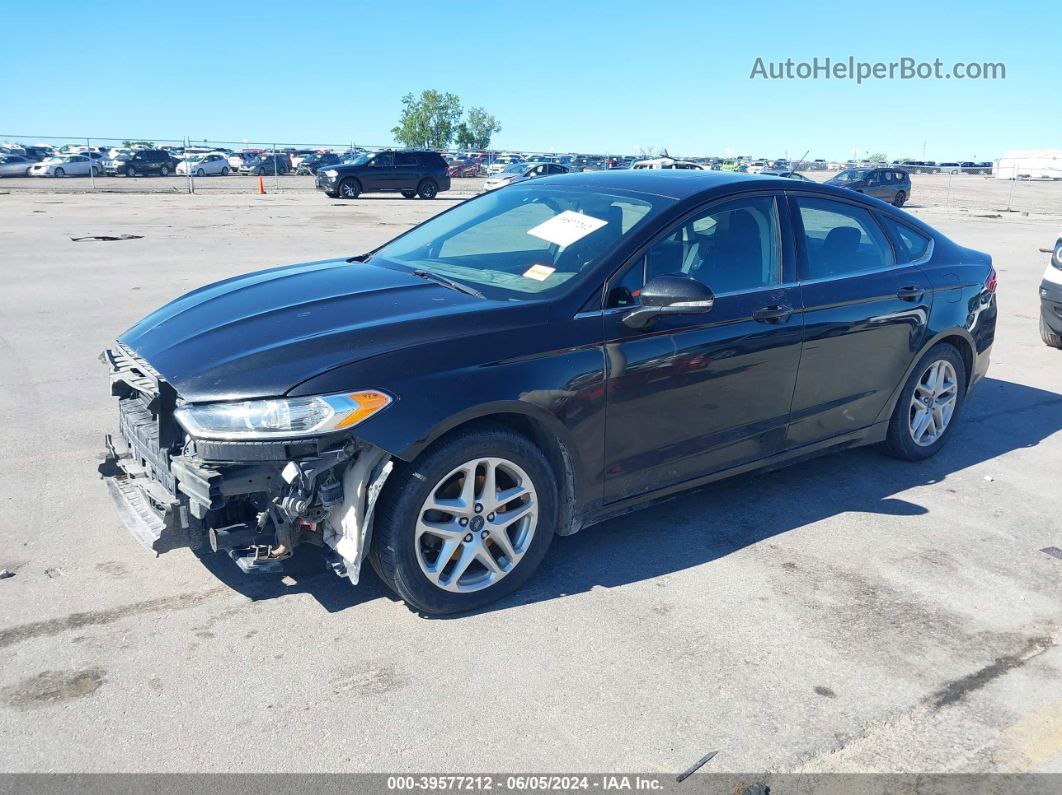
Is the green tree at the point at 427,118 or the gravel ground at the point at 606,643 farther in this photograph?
the green tree at the point at 427,118

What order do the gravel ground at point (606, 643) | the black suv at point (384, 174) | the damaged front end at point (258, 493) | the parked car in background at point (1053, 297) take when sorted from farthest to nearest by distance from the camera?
the black suv at point (384, 174), the parked car in background at point (1053, 297), the damaged front end at point (258, 493), the gravel ground at point (606, 643)

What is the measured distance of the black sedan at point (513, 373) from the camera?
3.28 metres

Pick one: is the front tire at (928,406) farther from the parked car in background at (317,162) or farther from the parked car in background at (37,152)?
the parked car in background at (37,152)

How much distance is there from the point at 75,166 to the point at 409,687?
49.3 m

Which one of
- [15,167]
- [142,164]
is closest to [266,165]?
[142,164]

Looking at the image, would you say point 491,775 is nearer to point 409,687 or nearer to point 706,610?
point 409,687

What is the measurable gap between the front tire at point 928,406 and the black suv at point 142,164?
1895 inches

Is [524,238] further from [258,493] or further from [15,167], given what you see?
[15,167]

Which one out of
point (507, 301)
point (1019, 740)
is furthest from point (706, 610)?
point (507, 301)

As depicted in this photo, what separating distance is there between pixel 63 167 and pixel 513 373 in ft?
158

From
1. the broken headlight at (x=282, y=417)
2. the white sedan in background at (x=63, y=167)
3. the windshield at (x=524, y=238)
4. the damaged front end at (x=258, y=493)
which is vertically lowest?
the damaged front end at (x=258, y=493)

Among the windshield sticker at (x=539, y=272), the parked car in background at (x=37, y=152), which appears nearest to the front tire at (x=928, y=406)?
the windshield sticker at (x=539, y=272)

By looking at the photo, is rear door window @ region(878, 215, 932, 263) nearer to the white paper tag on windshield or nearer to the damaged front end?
the white paper tag on windshield

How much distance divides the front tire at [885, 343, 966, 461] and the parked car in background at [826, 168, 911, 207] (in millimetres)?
30432
